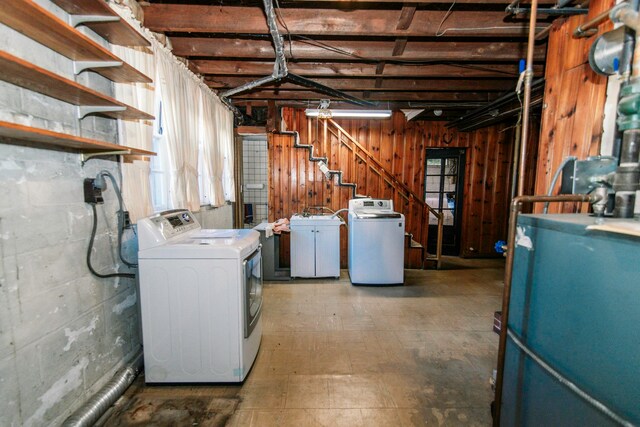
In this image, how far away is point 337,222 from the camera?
4.09 meters

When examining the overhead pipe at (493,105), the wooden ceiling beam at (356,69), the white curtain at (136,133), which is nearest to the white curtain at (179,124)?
the white curtain at (136,133)

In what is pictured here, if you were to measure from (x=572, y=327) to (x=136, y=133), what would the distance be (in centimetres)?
273

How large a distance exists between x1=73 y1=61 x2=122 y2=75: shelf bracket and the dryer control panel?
942mm

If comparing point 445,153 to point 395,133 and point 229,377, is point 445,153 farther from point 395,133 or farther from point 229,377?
point 229,377

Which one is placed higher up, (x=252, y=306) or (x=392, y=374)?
(x=252, y=306)

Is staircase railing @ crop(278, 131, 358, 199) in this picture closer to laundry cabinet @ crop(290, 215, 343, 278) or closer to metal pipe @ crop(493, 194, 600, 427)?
laundry cabinet @ crop(290, 215, 343, 278)

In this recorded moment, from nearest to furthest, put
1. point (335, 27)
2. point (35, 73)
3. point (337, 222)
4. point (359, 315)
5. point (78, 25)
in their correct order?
point (35, 73), point (78, 25), point (335, 27), point (359, 315), point (337, 222)

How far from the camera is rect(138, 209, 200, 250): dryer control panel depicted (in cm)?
183

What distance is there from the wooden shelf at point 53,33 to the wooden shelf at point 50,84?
225 millimetres

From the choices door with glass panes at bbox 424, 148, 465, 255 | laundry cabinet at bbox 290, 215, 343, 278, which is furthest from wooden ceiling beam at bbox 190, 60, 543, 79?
door with glass panes at bbox 424, 148, 465, 255

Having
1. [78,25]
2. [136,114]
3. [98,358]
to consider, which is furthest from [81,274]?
[78,25]

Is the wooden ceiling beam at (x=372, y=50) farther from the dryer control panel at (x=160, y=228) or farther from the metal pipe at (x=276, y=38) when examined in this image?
the dryer control panel at (x=160, y=228)

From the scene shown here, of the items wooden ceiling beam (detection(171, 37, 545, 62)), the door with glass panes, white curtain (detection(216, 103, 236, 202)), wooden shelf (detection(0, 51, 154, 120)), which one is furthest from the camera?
the door with glass panes

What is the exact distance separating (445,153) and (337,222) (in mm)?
2967
